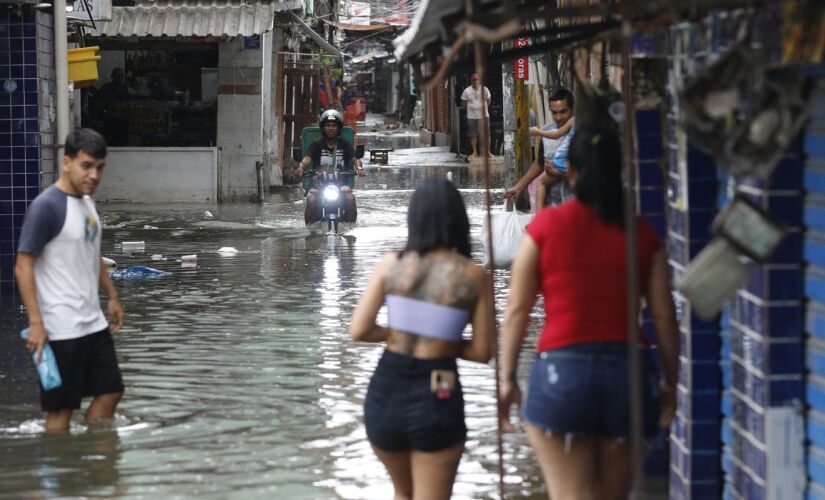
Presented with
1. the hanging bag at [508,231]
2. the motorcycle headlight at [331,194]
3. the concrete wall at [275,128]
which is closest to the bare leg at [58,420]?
the hanging bag at [508,231]

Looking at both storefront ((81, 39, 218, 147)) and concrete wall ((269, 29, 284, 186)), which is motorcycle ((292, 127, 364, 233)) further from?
concrete wall ((269, 29, 284, 186))

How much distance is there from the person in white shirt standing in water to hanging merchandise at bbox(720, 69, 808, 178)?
3.72 metres

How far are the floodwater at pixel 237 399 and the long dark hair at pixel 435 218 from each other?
1902mm

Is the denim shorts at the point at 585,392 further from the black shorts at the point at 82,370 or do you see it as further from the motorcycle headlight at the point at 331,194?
the motorcycle headlight at the point at 331,194

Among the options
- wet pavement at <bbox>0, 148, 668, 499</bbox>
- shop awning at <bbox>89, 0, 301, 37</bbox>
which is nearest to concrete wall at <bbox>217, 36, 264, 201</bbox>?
shop awning at <bbox>89, 0, 301, 37</bbox>

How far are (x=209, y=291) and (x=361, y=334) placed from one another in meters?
8.45

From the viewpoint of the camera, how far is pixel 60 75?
1411 cm

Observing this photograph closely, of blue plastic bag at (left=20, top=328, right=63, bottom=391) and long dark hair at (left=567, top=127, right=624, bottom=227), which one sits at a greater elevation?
long dark hair at (left=567, top=127, right=624, bottom=227)

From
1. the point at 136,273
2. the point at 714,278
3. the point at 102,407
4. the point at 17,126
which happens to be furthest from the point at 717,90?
the point at 136,273

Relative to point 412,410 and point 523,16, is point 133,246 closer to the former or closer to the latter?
point 412,410

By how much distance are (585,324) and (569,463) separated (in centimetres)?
47

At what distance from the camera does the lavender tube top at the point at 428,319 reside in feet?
17.6

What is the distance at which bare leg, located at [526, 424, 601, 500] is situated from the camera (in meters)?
4.87

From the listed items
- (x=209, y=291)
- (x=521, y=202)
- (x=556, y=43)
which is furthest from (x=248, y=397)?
(x=521, y=202)
